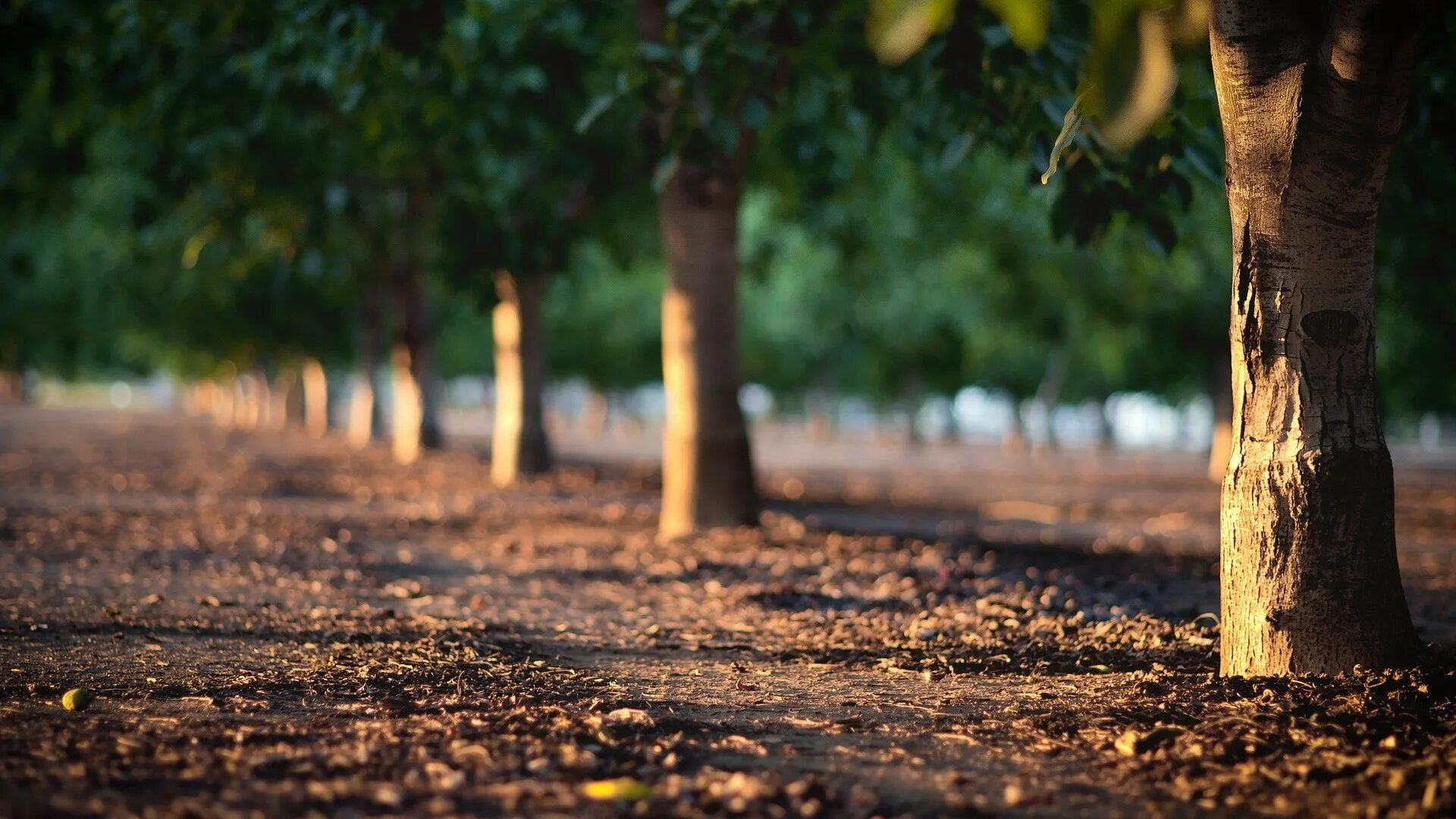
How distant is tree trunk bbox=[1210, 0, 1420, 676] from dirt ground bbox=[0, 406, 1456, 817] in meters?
0.26

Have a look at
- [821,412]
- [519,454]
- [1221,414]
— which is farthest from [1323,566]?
[821,412]

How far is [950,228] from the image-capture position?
2045 cm

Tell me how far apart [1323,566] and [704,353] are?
7.14 metres

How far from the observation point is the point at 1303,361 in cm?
542

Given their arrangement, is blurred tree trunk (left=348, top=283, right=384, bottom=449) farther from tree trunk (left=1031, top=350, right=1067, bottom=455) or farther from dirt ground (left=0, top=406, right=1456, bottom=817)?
dirt ground (left=0, top=406, right=1456, bottom=817)

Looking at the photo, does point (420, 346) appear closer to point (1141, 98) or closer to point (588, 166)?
point (588, 166)

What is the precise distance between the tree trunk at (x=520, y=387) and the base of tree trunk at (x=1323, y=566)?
1509 cm

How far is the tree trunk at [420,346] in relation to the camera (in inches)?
1001

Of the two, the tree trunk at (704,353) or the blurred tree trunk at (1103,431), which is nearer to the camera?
the tree trunk at (704,353)

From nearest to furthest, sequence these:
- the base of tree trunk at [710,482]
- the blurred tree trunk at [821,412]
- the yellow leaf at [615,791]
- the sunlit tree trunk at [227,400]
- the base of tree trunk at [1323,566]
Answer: the yellow leaf at [615,791] → the base of tree trunk at [1323,566] → the base of tree trunk at [710,482] → the blurred tree trunk at [821,412] → the sunlit tree trunk at [227,400]

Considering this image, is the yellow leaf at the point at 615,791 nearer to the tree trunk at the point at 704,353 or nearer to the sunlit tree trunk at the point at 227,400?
the tree trunk at the point at 704,353

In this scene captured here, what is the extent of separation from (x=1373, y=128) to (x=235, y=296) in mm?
28770

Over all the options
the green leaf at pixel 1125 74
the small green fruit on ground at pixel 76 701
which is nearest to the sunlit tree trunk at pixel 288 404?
the small green fruit on ground at pixel 76 701

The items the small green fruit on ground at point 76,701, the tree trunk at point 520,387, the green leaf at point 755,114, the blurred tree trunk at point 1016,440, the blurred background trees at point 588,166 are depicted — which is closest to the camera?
the small green fruit on ground at point 76,701
